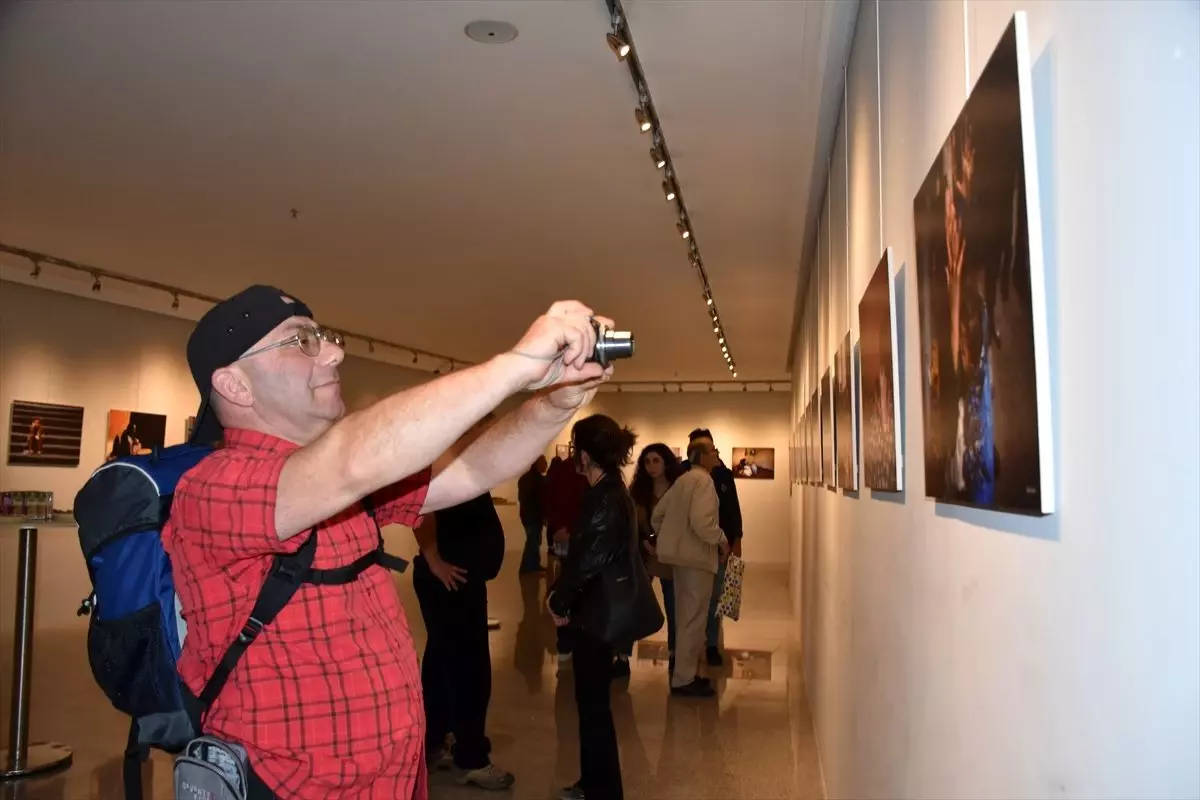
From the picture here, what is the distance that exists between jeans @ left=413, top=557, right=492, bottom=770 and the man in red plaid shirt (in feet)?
8.06

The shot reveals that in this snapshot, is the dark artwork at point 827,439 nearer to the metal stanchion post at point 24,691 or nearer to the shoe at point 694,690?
the shoe at point 694,690

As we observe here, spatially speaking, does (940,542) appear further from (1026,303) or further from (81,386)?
(81,386)

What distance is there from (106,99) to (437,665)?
3.15 meters

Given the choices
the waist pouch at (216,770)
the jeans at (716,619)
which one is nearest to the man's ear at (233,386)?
the waist pouch at (216,770)

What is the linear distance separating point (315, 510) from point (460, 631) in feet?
10.5

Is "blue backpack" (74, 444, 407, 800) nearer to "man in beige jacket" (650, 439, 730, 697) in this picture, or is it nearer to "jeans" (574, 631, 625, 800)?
"jeans" (574, 631, 625, 800)

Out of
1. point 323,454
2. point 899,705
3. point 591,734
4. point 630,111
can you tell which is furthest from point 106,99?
point 899,705

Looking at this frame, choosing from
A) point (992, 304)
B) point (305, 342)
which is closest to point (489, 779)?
point (305, 342)

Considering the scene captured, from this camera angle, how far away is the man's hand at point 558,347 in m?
1.38

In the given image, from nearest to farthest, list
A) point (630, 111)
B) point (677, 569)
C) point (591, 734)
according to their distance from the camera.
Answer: point (591, 734) < point (630, 111) < point (677, 569)

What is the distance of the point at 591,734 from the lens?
3.94 m

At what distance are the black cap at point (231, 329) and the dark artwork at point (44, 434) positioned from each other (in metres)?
7.69

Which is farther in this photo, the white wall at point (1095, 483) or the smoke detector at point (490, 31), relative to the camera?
the smoke detector at point (490, 31)

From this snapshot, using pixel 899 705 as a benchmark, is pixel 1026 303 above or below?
above
